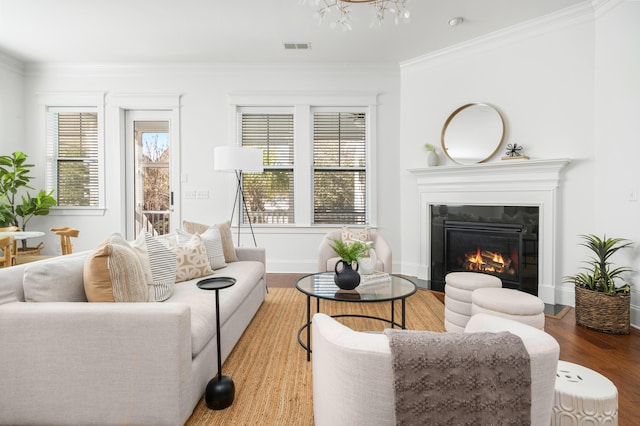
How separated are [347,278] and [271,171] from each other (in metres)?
2.82

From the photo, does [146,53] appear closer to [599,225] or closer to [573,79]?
[573,79]

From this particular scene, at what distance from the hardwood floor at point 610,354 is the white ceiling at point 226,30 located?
300 centimetres

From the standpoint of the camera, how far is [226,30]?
3.52m

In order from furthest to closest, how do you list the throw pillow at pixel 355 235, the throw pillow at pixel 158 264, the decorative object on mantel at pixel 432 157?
the decorative object on mantel at pixel 432 157
the throw pillow at pixel 355 235
the throw pillow at pixel 158 264

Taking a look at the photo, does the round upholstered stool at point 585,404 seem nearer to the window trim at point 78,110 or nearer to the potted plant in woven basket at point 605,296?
the potted plant in woven basket at point 605,296

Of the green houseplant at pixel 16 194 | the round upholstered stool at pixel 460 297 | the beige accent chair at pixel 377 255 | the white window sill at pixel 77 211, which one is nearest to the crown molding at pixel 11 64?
the green houseplant at pixel 16 194

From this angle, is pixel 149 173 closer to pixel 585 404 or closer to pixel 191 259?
pixel 191 259

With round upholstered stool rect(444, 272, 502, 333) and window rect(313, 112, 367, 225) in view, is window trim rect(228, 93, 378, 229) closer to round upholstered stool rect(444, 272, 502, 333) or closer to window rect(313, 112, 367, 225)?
window rect(313, 112, 367, 225)

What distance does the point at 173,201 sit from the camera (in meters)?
4.54

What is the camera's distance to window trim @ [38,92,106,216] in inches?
176

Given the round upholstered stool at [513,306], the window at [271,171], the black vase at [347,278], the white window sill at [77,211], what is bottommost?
the round upholstered stool at [513,306]

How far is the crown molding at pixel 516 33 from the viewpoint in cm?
309

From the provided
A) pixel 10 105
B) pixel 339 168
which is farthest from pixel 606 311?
pixel 10 105

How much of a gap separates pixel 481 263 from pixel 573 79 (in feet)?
6.95
